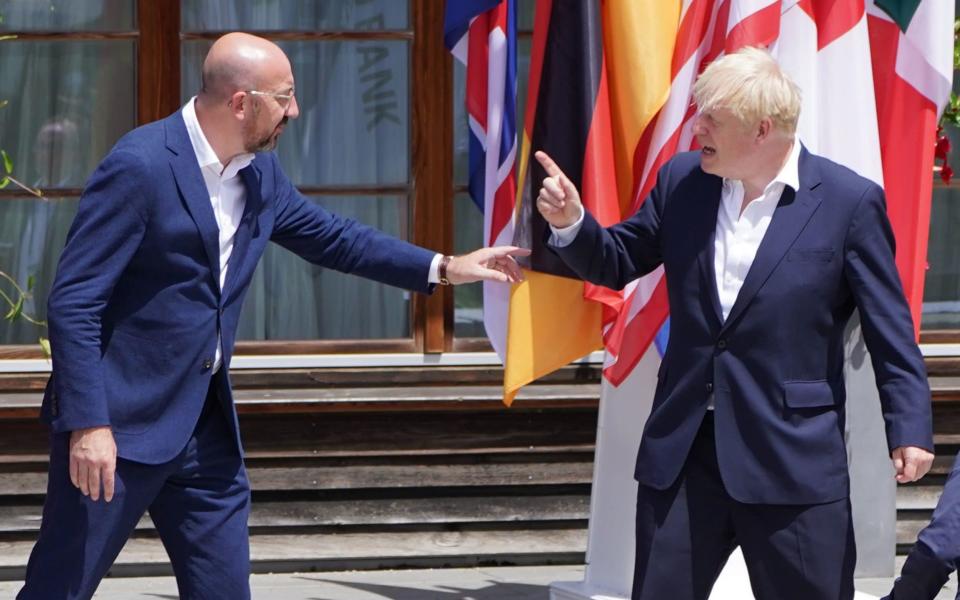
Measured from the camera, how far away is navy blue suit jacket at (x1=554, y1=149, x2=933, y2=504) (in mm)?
3721

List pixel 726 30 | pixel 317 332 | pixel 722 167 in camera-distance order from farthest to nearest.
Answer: pixel 317 332, pixel 726 30, pixel 722 167

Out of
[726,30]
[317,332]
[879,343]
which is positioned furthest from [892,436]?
[317,332]

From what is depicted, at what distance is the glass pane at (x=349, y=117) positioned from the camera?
6734mm

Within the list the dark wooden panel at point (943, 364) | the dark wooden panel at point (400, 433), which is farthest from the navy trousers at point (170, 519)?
the dark wooden panel at point (943, 364)

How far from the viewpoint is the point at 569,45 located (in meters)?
5.03

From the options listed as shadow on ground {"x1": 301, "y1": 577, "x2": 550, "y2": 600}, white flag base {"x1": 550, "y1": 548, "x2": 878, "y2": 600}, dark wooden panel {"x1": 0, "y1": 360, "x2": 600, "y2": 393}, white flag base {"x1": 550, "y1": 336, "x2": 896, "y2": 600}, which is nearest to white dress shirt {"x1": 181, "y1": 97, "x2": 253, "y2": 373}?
white flag base {"x1": 550, "y1": 336, "x2": 896, "y2": 600}

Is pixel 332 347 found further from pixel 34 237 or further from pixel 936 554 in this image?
pixel 936 554

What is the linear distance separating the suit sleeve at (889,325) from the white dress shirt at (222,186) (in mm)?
1415

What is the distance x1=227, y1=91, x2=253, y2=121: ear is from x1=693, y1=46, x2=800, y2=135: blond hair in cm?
102

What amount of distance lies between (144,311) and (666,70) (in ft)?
6.12

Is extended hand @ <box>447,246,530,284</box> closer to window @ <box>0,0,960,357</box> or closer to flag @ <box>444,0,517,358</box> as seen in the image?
flag @ <box>444,0,517,358</box>

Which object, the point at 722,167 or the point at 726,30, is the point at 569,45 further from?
the point at 722,167

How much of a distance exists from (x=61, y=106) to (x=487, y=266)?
109 inches

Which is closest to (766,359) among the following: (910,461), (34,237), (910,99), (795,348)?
(795,348)
